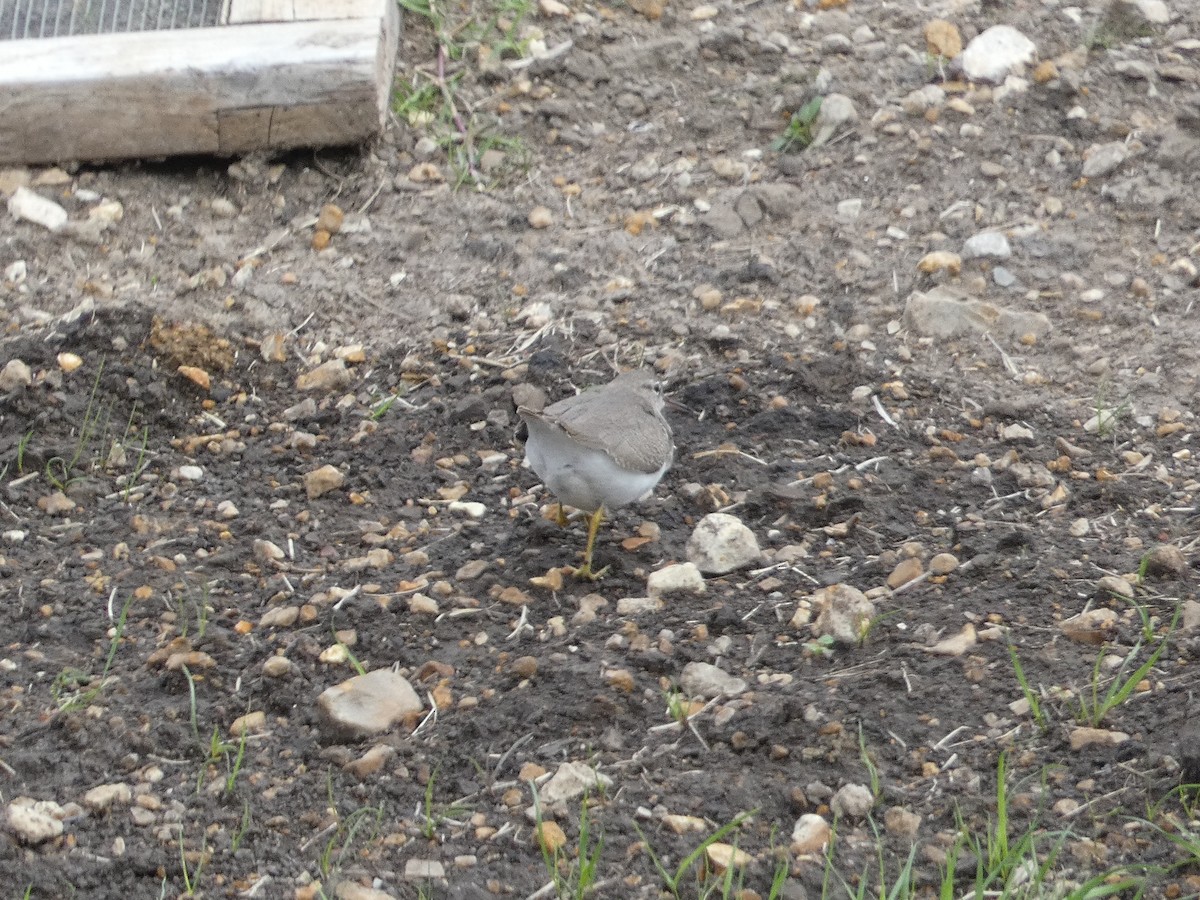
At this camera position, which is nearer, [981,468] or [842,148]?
Answer: [981,468]

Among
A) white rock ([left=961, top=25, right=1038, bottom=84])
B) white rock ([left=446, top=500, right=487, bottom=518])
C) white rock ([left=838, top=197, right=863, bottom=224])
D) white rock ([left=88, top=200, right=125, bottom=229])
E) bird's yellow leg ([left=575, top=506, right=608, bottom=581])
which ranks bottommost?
white rock ([left=88, top=200, right=125, bottom=229])

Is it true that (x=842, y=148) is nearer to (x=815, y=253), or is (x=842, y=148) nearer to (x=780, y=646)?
(x=815, y=253)

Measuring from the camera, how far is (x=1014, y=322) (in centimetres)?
484

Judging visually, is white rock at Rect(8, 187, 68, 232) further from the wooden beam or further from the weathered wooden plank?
the weathered wooden plank

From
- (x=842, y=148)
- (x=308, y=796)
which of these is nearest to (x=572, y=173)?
(x=842, y=148)

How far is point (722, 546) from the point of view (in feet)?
12.8

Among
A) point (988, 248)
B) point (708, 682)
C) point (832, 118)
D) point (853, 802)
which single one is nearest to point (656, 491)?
point (708, 682)

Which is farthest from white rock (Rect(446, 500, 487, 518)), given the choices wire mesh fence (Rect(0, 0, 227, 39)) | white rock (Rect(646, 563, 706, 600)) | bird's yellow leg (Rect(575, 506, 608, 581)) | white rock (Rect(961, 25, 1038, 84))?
white rock (Rect(961, 25, 1038, 84))

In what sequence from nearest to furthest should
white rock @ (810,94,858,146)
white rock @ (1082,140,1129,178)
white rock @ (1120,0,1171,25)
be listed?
white rock @ (1082,140,1129,178) → white rock @ (810,94,858,146) → white rock @ (1120,0,1171,25)

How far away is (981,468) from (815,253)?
1301mm

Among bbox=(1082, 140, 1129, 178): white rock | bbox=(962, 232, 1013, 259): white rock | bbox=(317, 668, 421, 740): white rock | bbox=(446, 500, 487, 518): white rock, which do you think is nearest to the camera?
bbox=(317, 668, 421, 740): white rock

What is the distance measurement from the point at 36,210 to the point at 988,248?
3417 millimetres

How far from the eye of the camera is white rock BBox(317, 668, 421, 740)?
3.28 metres

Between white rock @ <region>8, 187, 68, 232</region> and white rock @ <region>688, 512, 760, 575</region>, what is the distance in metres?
2.77
